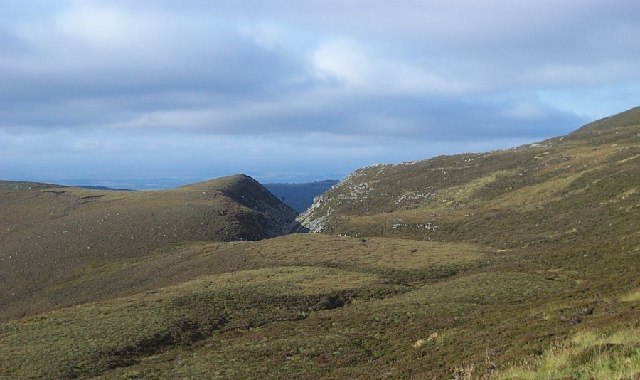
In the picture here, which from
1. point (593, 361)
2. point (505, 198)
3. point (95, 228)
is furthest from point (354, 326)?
point (95, 228)

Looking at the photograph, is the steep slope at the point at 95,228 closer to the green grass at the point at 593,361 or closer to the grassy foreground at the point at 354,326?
the grassy foreground at the point at 354,326

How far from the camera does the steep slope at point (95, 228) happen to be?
297 ft

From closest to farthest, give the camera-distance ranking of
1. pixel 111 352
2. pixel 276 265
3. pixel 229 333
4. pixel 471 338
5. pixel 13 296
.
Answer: pixel 471 338 → pixel 111 352 → pixel 229 333 → pixel 276 265 → pixel 13 296

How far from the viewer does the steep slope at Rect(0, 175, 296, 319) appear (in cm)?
9038

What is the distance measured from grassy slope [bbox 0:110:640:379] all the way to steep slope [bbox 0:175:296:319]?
7.54m

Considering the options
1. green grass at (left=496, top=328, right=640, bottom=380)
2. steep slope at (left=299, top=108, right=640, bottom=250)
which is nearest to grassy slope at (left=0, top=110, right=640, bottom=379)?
green grass at (left=496, top=328, right=640, bottom=380)

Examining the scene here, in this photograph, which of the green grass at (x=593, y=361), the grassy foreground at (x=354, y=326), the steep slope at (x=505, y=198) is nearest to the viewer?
the green grass at (x=593, y=361)

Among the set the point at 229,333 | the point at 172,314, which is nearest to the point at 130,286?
the point at 172,314

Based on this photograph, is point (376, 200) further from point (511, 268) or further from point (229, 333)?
point (229, 333)

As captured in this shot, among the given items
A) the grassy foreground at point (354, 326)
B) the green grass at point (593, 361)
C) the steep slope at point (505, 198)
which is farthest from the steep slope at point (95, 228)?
the green grass at point (593, 361)

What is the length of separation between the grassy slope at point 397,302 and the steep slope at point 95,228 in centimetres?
754

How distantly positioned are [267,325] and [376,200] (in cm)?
8887

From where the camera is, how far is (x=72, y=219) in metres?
123

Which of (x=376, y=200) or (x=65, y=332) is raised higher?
(x=376, y=200)
